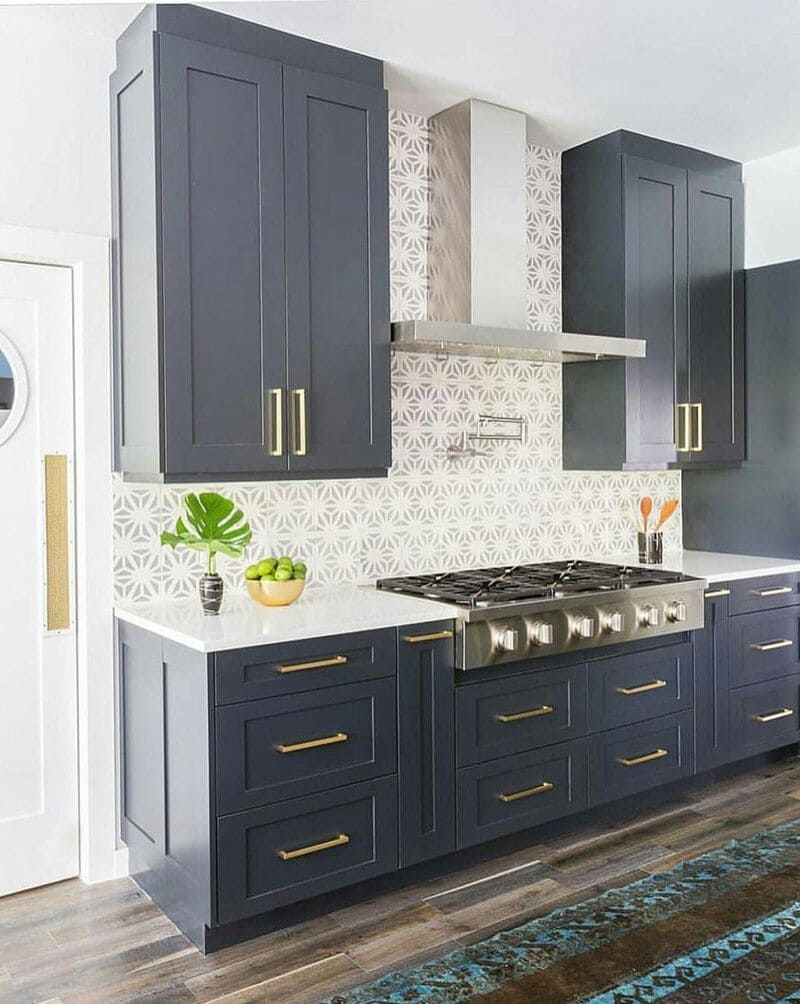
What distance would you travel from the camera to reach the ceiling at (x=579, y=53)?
2.87 m

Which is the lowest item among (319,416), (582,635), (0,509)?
(582,635)

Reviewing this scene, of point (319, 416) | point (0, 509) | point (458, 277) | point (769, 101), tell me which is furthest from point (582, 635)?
point (769, 101)

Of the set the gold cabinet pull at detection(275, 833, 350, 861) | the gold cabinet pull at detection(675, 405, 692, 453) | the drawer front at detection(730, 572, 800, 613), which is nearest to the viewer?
the gold cabinet pull at detection(275, 833, 350, 861)

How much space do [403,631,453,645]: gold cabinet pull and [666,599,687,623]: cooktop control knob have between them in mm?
1018

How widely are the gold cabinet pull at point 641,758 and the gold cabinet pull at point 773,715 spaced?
607mm

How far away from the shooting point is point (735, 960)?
8.55 feet

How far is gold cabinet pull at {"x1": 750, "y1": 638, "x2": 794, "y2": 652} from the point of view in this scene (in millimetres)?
3982

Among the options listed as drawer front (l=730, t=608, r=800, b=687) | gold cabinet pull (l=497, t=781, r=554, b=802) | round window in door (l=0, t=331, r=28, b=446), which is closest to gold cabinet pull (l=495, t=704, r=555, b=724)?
gold cabinet pull (l=497, t=781, r=554, b=802)

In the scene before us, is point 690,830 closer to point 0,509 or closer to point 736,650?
point 736,650

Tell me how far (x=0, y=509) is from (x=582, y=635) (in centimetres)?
196

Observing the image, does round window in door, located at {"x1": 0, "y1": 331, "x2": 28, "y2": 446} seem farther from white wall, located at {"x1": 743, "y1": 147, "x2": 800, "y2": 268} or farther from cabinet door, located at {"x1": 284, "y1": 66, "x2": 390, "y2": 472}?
white wall, located at {"x1": 743, "y1": 147, "x2": 800, "y2": 268}

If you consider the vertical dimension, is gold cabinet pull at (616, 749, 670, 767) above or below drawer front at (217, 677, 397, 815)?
below

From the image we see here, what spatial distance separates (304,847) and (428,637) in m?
0.72

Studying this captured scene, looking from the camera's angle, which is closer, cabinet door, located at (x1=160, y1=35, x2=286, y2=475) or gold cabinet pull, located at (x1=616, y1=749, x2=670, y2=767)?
cabinet door, located at (x1=160, y1=35, x2=286, y2=475)
